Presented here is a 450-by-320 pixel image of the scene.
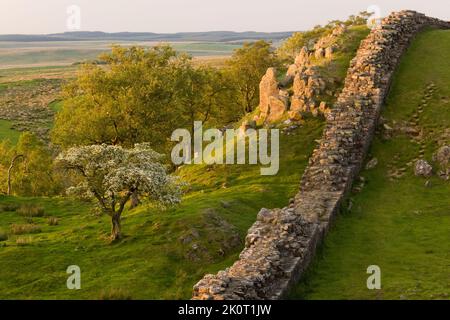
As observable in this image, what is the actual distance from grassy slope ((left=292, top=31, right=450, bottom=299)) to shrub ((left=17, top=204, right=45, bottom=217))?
21970 millimetres

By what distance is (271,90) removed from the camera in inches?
1850

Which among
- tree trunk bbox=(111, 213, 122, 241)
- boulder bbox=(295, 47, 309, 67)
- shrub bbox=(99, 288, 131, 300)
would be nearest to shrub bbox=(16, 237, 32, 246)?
tree trunk bbox=(111, 213, 122, 241)

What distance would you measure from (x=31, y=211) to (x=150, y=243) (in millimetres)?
14190

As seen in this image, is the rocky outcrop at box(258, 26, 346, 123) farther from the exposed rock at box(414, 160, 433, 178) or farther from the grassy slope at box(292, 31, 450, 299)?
the exposed rock at box(414, 160, 433, 178)

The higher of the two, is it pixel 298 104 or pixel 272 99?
pixel 272 99

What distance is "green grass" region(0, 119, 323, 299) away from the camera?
25.7 metres

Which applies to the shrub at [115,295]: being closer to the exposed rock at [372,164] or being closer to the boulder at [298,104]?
the exposed rock at [372,164]

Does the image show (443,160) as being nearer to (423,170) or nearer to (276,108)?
(423,170)

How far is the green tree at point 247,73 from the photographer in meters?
72.8

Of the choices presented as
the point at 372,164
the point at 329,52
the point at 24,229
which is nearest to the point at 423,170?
the point at 372,164

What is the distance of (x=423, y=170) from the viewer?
122 feet

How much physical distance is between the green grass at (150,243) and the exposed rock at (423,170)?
7.99 metres

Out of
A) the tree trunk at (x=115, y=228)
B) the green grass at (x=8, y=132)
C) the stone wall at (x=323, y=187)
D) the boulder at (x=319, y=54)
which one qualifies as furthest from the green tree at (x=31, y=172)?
the green grass at (x=8, y=132)
